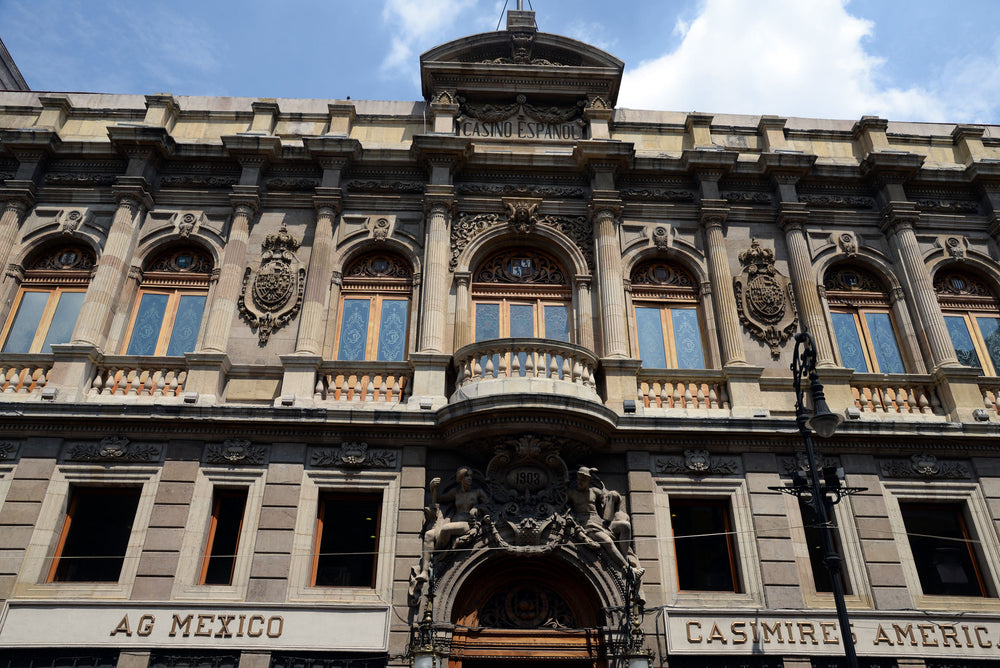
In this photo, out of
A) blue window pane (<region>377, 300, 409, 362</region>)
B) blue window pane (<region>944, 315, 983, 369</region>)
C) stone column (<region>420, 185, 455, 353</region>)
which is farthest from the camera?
blue window pane (<region>944, 315, 983, 369</region>)

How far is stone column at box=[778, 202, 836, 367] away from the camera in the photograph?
1518 cm

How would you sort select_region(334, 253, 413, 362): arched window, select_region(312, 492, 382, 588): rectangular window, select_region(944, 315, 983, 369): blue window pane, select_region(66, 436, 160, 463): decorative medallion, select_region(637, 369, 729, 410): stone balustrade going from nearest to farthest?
select_region(312, 492, 382, 588): rectangular window, select_region(66, 436, 160, 463): decorative medallion, select_region(637, 369, 729, 410): stone balustrade, select_region(334, 253, 413, 362): arched window, select_region(944, 315, 983, 369): blue window pane

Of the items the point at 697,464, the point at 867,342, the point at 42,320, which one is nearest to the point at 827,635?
the point at 697,464

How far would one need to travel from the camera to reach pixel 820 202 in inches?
674

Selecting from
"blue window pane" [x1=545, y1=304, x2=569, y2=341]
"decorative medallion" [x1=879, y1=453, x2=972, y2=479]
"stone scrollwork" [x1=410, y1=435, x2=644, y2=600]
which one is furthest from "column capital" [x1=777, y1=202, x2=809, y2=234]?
"stone scrollwork" [x1=410, y1=435, x2=644, y2=600]

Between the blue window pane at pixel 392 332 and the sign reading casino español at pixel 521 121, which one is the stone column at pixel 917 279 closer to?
the sign reading casino español at pixel 521 121

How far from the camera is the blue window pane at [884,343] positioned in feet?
51.3

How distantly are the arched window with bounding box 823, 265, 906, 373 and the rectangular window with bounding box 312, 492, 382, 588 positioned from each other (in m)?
10.8

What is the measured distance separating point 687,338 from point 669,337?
410 mm

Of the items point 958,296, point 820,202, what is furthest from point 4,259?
point 958,296

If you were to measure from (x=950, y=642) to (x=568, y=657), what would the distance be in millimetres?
6601

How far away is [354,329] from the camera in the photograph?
15641 mm

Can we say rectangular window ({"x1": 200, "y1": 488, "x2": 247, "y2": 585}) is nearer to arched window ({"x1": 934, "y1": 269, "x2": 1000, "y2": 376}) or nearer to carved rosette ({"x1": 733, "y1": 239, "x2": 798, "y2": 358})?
carved rosette ({"x1": 733, "y1": 239, "x2": 798, "y2": 358})

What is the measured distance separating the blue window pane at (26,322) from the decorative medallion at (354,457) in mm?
7256
